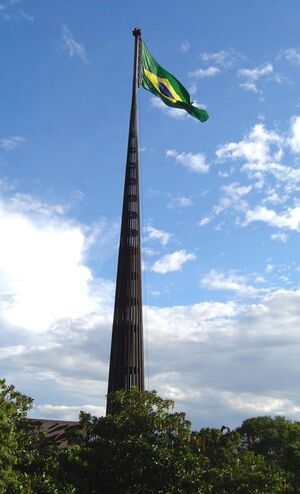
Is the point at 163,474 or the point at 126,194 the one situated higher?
the point at 126,194

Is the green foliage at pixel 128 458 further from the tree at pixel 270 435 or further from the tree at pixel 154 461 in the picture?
the tree at pixel 270 435

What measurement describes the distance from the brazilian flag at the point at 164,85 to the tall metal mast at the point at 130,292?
6.29ft

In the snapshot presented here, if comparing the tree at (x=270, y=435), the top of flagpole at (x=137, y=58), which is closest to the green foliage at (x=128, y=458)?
the tree at (x=270, y=435)

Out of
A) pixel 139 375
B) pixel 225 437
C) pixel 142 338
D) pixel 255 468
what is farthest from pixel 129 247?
pixel 255 468

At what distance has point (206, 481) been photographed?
79.7ft

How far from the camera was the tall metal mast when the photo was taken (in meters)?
43.3

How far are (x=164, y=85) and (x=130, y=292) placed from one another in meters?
20.3

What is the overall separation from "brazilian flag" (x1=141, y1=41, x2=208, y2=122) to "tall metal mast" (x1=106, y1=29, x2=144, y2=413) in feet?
6.29

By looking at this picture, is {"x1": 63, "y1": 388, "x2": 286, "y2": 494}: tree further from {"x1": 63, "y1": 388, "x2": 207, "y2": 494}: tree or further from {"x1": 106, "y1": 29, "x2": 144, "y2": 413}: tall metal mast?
{"x1": 106, "y1": 29, "x2": 144, "y2": 413}: tall metal mast

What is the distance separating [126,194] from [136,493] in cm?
3086

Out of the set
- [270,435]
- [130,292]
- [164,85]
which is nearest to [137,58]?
[164,85]

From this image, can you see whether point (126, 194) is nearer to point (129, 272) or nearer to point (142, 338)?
point (129, 272)

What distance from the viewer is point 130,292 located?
4606cm

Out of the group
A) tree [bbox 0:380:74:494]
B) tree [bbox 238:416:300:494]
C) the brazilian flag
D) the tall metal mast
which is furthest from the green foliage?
tree [bbox 238:416:300:494]
